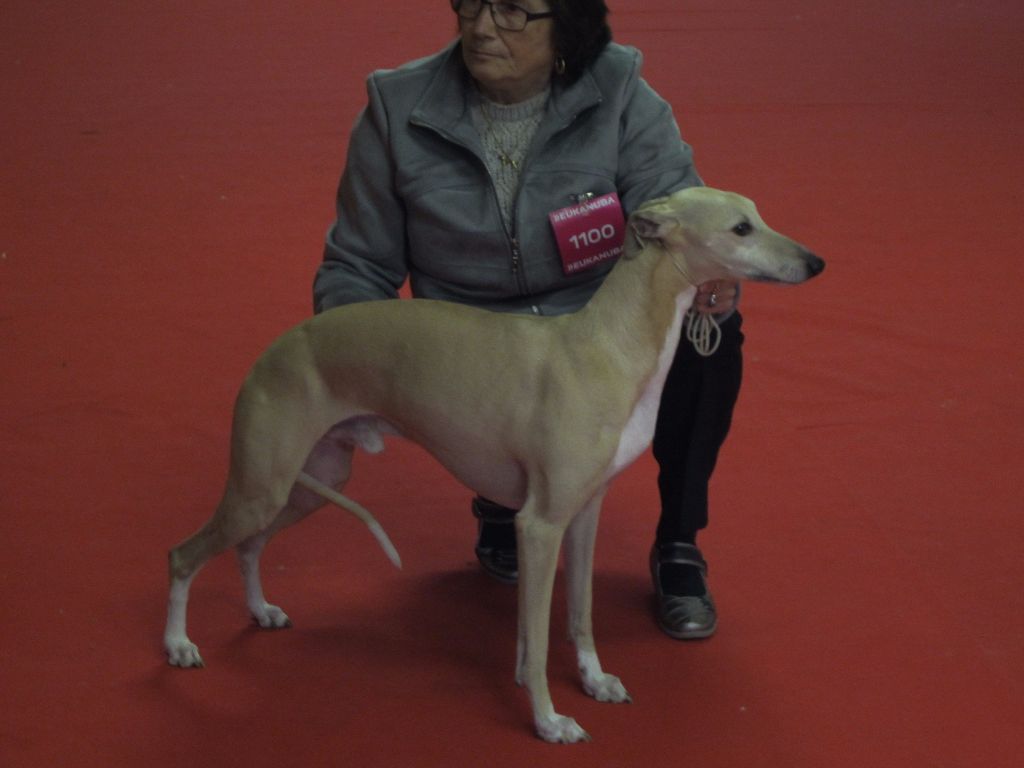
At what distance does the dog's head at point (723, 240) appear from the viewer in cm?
185

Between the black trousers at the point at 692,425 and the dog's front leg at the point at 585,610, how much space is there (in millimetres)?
301

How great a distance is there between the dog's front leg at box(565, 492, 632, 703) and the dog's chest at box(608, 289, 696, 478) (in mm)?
185

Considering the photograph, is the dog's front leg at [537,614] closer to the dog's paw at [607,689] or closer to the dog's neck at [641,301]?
the dog's paw at [607,689]

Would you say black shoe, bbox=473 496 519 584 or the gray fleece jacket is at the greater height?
the gray fleece jacket

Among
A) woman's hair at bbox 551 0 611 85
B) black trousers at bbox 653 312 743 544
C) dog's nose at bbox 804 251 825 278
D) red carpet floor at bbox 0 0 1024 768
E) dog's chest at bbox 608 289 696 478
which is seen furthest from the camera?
black trousers at bbox 653 312 743 544

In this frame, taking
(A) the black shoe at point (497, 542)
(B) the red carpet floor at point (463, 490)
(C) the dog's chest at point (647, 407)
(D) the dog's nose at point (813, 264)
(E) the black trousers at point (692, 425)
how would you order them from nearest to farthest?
1. (D) the dog's nose at point (813, 264)
2. (C) the dog's chest at point (647, 407)
3. (B) the red carpet floor at point (463, 490)
4. (E) the black trousers at point (692, 425)
5. (A) the black shoe at point (497, 542)

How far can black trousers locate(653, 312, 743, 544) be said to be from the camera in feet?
7.60

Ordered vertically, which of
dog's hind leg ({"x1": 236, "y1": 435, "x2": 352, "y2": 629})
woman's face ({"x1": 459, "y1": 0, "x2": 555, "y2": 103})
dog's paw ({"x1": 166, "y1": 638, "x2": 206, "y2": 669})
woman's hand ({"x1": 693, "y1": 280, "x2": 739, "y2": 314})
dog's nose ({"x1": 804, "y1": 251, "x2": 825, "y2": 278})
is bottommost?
dog's paw ({"x1": 166, "y1": 638, "x2": 206, "y2": 669})

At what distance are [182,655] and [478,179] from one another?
0.90 m

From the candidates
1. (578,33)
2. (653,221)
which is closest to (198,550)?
(653,221)

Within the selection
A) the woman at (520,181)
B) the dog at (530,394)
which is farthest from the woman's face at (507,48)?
the dog at (530,394)

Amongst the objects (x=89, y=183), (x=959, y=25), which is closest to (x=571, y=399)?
(x=89, y=183)

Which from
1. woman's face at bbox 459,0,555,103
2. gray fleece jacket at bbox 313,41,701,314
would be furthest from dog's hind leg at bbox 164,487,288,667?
woman's face at bbox 459,0,555,103

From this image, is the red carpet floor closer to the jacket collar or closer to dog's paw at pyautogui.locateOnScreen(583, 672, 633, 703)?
dog's paw at pyautogui.locateOnScreen(583, 672, 633, 703)
